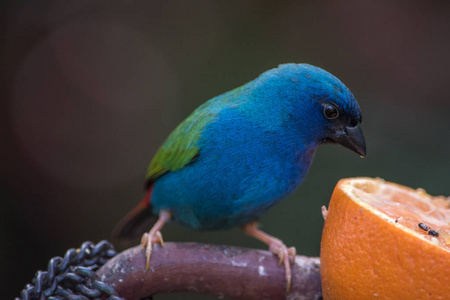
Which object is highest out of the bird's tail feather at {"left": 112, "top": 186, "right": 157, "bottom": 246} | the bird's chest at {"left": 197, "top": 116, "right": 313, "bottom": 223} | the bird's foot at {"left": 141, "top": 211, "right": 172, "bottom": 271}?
the bird's chest at {"left": 197, "top": 116, "right": 313, "bottom": 223}

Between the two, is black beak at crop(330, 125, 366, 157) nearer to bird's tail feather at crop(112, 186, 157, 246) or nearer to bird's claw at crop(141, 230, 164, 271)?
bird's claw at crop(141, 230, 164, 271)

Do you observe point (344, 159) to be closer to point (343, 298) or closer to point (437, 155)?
point (437, 155)

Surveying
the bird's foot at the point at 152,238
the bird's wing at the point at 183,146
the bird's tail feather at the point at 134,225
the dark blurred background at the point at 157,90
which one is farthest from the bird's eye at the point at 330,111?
the dark blurred background at the point at 157,90

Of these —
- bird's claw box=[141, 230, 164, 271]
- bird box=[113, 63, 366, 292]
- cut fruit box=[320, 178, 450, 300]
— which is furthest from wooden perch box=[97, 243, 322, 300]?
cut fruit box=[320, 178, 450, 300]

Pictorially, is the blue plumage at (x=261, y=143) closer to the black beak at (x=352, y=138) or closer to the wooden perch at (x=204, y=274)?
the black beak at (x=352, y=138)

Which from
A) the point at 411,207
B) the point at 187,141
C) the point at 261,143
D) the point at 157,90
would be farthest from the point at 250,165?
the point at 157,90

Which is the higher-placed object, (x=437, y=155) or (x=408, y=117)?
(x=408, y=117)

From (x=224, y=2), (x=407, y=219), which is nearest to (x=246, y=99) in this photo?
(x=407, y=219)
